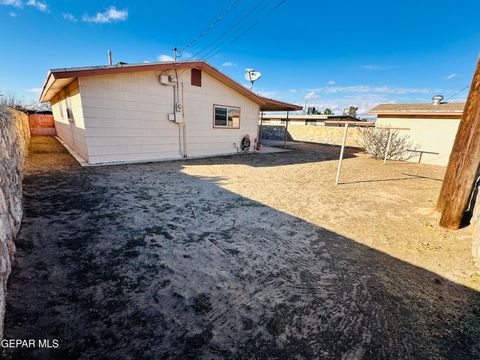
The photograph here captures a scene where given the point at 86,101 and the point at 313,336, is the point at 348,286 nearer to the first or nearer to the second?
the point at 313,336

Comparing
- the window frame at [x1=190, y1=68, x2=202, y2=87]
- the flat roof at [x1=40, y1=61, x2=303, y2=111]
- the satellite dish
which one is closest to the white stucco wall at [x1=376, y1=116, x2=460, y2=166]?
the flat roof at [x1=40, y1=61, x2=303, y2=111]

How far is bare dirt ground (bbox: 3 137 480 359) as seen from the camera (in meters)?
1.58

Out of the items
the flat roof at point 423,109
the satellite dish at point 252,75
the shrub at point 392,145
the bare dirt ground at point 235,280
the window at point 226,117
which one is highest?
the satellite dish at point 252,75

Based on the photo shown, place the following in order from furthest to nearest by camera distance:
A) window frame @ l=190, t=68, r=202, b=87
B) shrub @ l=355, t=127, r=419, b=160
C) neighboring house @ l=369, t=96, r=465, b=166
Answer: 1. shrub @ l=355, t=127, r=419, b=160
2. neighboring house @ l=369, t=96, r=465, b=166
3. window frame @ l=190, t=68, r=202, b=87

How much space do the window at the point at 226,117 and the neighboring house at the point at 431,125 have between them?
7.90 m

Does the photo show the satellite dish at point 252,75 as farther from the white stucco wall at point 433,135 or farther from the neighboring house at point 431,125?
the white stucco wall at point 433,135

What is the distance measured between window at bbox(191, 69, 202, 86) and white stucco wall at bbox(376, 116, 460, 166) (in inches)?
404

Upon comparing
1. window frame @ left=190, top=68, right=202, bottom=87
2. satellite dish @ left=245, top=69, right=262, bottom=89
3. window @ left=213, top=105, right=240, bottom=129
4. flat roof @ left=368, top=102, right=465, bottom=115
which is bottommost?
window @ left=213, top=105, right=240, bottom=129

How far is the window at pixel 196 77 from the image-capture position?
27.7 feet

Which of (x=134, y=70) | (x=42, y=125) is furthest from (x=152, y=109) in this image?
(x=42, y=125)

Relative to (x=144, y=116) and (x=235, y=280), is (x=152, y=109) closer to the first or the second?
(x=144, y=116)

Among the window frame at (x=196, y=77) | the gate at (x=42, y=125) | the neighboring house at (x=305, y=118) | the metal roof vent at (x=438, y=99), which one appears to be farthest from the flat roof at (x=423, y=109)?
the gate at (x=42, y=125)

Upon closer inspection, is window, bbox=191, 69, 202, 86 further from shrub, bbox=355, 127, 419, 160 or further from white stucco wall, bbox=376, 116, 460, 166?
white stucco wall, bbox=376, 116, 460, 166

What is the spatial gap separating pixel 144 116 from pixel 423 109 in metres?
12.6
